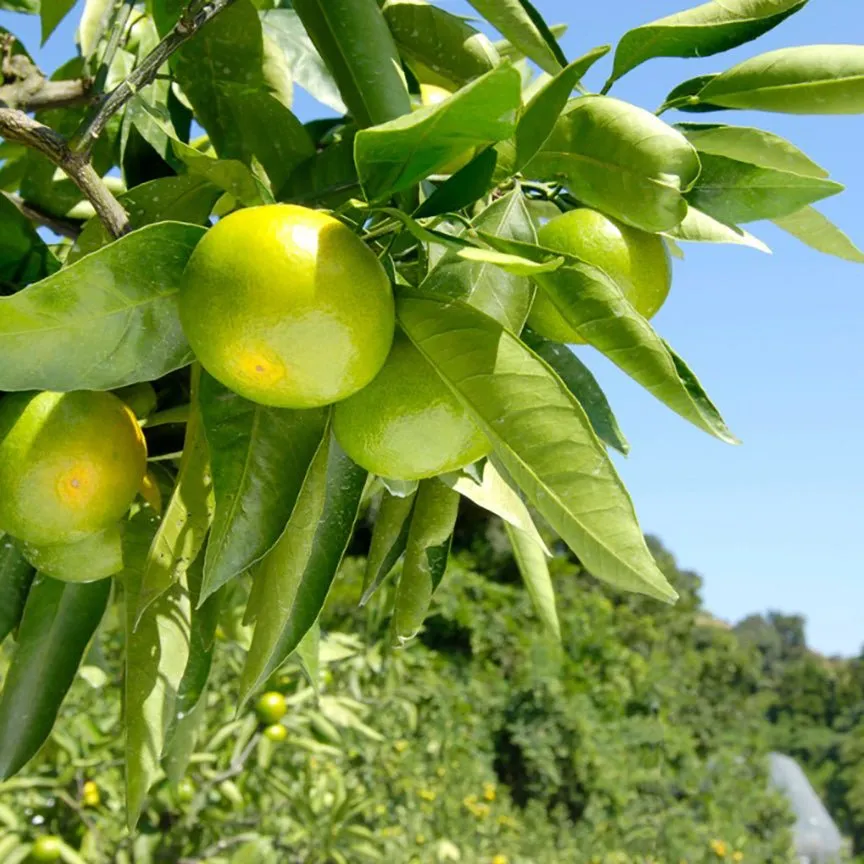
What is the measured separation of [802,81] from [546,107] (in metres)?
0.18

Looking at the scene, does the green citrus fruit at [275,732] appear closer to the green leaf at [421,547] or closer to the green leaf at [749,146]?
the green leaf at [421,547]

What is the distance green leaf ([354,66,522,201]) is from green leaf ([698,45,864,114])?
0.63 ft

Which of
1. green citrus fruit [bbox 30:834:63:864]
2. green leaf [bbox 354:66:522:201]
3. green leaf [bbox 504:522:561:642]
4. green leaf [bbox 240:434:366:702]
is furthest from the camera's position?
green citrus fruit [bbox 30:834:63:864]

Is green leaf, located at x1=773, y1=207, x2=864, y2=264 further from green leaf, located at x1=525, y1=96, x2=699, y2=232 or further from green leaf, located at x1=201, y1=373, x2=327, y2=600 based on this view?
green leaf, located at x1=201, y1=373, x2=327, y2=600

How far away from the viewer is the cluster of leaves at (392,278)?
0.40 metres

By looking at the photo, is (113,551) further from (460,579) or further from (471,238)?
(460,579)

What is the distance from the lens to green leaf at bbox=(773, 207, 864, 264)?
0.58 m

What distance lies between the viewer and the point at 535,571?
754mm

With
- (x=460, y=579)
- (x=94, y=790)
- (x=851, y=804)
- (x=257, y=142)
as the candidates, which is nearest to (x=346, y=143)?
(x=257, y=142)

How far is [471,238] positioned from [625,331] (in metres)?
0.09

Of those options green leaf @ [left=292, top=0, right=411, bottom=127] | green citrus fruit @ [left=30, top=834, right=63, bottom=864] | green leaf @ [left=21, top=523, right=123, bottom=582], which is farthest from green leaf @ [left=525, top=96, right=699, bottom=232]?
green citrus fruit @ [left=30, top=834, right=63, bottom=864]

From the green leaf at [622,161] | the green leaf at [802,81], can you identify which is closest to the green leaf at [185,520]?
the green leaf at [622,161]

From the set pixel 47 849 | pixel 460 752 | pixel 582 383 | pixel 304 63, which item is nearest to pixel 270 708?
pixel 47 849

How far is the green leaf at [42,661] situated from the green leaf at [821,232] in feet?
1.70
